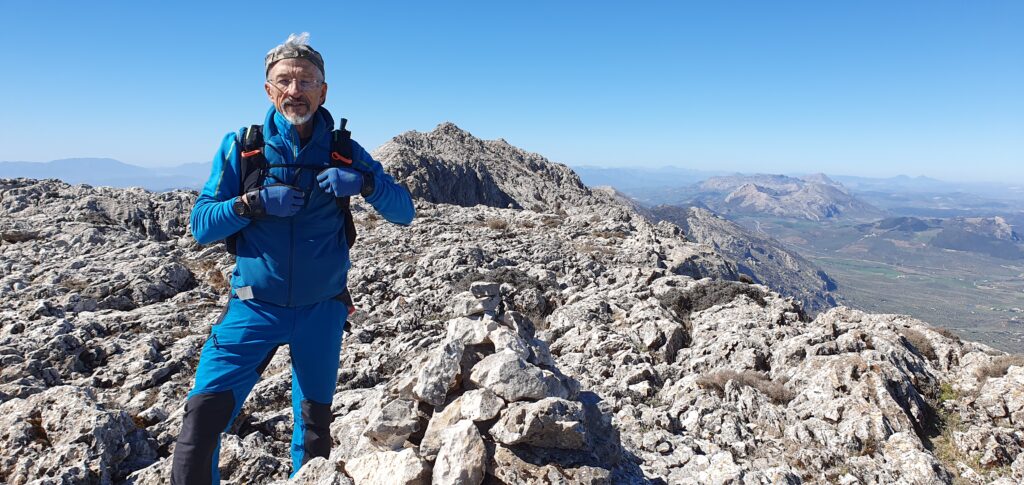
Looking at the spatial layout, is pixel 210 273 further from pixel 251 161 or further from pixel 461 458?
pixel 461 458

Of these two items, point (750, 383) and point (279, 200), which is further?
point (750, 383)

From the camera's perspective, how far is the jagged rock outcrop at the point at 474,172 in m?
57.3

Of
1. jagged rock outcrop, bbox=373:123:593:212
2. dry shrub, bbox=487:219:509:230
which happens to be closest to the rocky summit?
dry shrub, bbox=487:219:509:230

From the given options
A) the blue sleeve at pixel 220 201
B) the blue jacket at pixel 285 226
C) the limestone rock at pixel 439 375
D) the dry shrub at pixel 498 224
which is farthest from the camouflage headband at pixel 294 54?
the dry shrub at pixel 498 224

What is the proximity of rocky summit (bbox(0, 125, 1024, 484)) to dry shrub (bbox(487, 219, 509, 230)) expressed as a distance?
753 centimetres

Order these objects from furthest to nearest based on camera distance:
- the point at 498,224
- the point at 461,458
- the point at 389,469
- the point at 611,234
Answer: the point at 498,224, the point at 611,234, the point at 389,469, the point at 461,458

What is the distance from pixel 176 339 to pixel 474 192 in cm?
5458

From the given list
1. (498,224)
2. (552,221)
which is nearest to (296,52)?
(498,224)

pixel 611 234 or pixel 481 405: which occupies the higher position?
pixel 481 405

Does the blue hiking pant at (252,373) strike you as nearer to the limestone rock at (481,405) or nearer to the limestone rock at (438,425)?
the limestone rock at (438,425)

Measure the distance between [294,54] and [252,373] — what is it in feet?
11.0

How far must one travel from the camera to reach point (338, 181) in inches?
187

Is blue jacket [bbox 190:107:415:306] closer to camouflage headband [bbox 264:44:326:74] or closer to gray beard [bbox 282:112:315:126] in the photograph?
gray beard [bbox 282:112:315:126]

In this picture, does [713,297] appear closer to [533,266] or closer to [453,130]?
[533,266]
